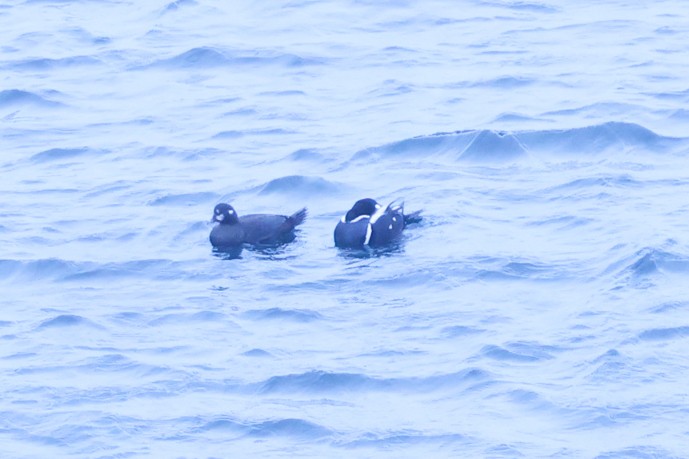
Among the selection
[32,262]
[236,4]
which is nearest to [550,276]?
[32,262]

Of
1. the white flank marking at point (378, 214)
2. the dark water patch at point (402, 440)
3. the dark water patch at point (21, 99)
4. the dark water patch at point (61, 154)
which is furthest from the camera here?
the dark water patch at point (21, 99)

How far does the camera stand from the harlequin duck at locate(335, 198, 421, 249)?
663 inches

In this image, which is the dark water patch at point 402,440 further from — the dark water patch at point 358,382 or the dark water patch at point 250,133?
the dark water patch at point 250,133

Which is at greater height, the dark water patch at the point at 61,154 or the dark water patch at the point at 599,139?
the dark water patch at the point at 599,139

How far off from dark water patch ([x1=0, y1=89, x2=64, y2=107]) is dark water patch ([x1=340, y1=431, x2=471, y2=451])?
1114cm

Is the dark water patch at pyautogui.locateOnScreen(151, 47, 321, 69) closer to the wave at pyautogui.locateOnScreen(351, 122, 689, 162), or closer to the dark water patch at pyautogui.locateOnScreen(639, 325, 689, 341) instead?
the wave at pyautogui.locateOnScreen(351, 122, 689, 162)

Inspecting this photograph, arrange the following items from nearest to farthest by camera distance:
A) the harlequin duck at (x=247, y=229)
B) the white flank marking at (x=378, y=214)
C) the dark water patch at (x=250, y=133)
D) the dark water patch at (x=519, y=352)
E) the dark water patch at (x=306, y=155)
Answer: the dark water patch at (x=519, y=352)
the white flank marking at (x=378, y=214)
the harlequin duck at (x=247, y=229)
the dark water patch at (x=306, y=155)
the dark water patch at (x=250, y=133)

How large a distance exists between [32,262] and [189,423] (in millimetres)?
4300

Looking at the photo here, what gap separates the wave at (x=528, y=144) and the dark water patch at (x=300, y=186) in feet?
2.47

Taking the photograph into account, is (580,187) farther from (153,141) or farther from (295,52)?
(295,52)

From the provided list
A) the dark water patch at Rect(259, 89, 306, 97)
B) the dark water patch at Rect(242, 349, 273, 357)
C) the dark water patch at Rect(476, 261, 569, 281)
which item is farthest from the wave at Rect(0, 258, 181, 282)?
the dark water patch at Rect(259, 89, 306, 97)

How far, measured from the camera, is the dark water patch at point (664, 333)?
549 inches

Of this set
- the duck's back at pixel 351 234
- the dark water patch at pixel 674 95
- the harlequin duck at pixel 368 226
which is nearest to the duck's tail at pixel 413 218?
the harlequin duck at pixel 368 226

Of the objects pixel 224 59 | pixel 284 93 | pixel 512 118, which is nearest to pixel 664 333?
pixel 512 118
